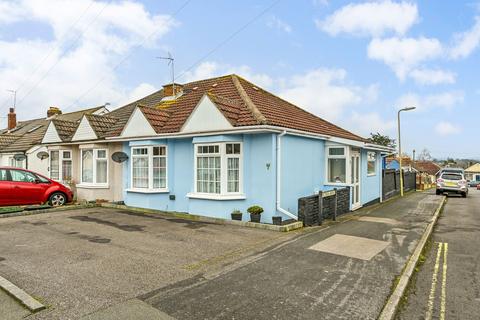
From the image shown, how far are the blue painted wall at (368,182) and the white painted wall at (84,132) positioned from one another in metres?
13.2

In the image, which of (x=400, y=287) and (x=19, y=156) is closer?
(x=400, y=287)

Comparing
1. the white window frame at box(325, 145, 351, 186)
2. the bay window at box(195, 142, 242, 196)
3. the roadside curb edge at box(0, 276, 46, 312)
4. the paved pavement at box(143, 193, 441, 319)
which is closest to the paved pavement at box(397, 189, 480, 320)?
the paved pavement at box(143, 193, 441, 319)

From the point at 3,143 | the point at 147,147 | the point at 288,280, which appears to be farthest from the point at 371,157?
the point at 3,143

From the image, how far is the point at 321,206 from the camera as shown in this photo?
1052 cm

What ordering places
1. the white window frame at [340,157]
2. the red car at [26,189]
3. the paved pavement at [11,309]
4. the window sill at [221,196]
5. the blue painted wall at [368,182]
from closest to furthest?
the paved pavement at [11,309] < the window sill at [221,196] < the red car at [26,189] < the white window frame at [340,157] < the blue painted wall at [368,182]

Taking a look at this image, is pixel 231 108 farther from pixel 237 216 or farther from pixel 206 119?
pixel 237 216

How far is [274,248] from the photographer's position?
7410mm

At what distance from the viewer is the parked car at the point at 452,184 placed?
73.6ft

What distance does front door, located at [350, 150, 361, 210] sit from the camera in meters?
14.0

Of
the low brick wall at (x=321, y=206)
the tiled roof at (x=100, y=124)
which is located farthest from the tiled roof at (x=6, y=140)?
the low brick wall at (x=321, y=206)

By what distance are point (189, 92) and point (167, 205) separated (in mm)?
6588

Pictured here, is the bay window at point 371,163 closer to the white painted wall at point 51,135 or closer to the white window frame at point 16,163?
the white painted wall at point 51,135

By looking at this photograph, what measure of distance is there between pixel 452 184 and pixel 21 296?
84.1 ft

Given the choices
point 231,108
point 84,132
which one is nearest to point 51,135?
point 84,132
